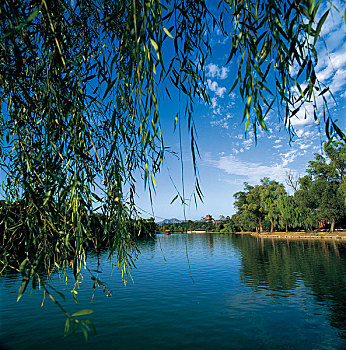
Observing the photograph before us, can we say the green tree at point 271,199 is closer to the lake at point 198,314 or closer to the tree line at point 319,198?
the tree line at point 319,198

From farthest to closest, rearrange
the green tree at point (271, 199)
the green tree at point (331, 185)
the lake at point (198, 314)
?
the green tree at point (271, 199)
the green tree at point (331, 185)
the lake at point (198, 314)

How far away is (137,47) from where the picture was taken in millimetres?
1516

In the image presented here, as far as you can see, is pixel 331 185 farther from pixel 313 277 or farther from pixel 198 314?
pixel 198 314

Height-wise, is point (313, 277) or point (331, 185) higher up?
point (331, 185)

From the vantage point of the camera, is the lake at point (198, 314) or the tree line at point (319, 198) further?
the tree line at point (319, 198)

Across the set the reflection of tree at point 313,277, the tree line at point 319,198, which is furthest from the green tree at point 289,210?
the reflection of tree at point 313,277

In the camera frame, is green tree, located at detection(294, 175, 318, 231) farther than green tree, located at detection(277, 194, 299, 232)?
No

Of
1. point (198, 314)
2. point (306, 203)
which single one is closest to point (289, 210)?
point (306, 203)

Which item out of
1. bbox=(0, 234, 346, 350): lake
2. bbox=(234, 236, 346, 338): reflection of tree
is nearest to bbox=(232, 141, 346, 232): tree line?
bbox=(234, 236, 346, 338): reflection of tree

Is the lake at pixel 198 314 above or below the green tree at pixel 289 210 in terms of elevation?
below

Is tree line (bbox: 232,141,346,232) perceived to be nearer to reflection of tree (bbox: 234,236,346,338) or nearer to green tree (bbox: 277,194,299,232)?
→ green tree (bbox: 277,194,299,232)

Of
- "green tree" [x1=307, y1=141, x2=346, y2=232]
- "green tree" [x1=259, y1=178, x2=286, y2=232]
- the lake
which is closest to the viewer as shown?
the lake

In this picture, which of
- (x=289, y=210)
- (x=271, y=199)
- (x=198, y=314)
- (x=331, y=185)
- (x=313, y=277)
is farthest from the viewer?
(x=271, y=199)

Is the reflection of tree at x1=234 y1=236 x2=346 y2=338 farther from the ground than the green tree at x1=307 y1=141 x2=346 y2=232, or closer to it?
closer to it
